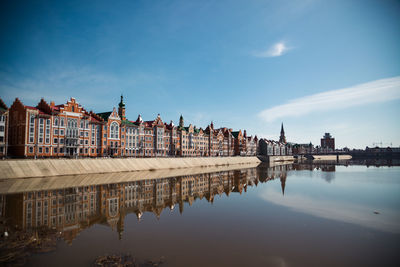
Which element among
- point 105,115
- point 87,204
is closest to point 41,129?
point 105,115

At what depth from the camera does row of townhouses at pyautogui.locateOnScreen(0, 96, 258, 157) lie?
61.4 m

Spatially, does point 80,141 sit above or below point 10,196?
above

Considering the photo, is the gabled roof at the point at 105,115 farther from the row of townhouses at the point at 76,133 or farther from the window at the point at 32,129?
the window at the point at 32,129

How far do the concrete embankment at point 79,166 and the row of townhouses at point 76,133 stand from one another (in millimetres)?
11639

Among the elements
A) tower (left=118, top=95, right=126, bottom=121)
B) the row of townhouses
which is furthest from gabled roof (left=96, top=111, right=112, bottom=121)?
tower (left=118, top=95, right=126, bottom=121)

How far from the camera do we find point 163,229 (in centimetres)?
2056

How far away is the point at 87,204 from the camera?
2898cm

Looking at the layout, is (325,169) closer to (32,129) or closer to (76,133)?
(76,133)

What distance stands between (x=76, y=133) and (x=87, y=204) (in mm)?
47980

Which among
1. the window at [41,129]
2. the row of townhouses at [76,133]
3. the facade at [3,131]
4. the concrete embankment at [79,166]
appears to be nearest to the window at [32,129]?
the row of townhouses at [76,133]

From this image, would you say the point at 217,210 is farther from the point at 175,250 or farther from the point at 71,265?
the point at 71,265

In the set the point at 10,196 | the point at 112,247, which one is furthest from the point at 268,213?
the point at 10,196

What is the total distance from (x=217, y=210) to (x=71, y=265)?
1733 cm

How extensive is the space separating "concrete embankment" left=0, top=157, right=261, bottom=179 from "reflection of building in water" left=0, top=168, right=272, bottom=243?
17136 mm
